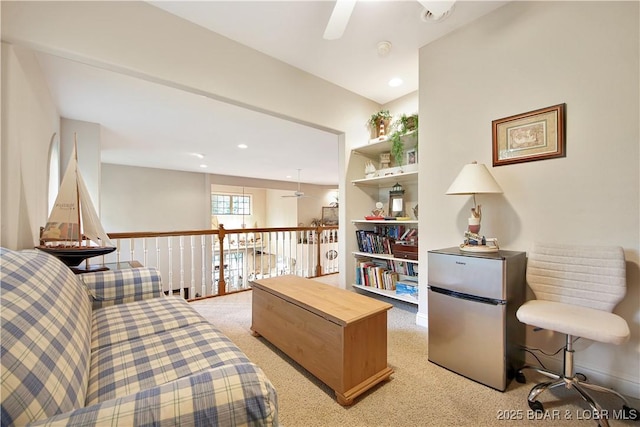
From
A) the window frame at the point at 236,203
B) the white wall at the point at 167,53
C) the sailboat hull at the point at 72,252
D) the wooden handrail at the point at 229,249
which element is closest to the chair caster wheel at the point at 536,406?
the white wall at the point at 167,53

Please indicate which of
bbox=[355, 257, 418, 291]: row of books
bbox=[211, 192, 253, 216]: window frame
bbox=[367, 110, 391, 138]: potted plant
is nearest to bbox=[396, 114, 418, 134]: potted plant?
bbox=[367, 110, 391, 138]: potted plant

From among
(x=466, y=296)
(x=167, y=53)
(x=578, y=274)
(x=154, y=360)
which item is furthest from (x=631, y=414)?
(x=167, y=53)

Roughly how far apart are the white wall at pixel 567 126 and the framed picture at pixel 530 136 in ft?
0.16

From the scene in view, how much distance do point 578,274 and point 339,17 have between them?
2057 mm

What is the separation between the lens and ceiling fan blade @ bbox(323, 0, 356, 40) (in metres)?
1.47

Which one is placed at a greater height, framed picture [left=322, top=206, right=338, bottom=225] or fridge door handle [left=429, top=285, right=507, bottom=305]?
framed picture [left=322, top=206, right=338, bottom=225]

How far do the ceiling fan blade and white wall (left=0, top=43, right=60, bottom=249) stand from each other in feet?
6.06

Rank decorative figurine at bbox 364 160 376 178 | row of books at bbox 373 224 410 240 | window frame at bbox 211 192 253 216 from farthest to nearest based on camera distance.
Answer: window frame at bbox 211 192 253 216 → decorative figurine at bbox 364 160 376 178 → row of books at bbox 373 224 410 240

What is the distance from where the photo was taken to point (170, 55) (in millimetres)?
1994

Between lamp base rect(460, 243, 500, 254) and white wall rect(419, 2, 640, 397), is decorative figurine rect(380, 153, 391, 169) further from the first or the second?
lamp base rect(460, 243, 500, 254)

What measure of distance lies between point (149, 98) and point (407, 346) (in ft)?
11.5

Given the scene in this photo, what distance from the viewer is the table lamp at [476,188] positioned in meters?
1.79

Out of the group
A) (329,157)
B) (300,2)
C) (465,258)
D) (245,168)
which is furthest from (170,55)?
(245,168)

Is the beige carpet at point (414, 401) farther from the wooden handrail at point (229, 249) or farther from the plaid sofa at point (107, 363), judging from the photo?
the wooden handrail at point (229, 249)
